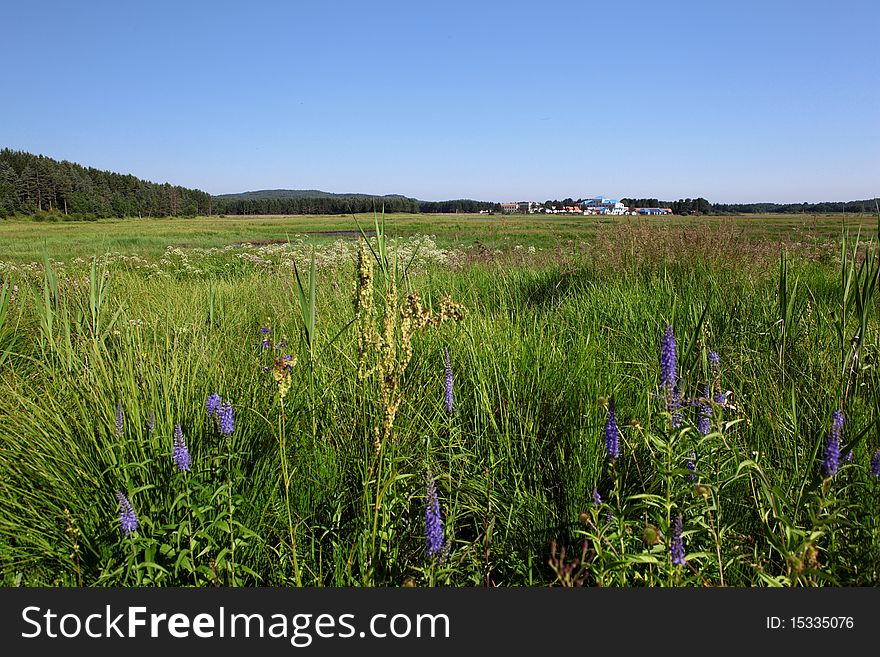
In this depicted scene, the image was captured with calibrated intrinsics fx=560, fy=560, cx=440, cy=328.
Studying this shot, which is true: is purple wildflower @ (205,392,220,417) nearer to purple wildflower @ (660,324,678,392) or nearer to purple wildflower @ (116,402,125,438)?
purple wildflower @ (116,402,125,438)

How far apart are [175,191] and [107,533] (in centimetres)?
13016

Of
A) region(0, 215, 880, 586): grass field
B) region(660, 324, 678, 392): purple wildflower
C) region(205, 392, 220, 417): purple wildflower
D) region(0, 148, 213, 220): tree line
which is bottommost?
region(0, 215, 880, 586): grass field

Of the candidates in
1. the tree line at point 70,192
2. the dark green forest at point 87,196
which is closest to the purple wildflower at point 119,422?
the dark green forest at point 87,196

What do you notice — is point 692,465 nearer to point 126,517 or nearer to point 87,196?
point 126,517

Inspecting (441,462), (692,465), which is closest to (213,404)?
(441,462)

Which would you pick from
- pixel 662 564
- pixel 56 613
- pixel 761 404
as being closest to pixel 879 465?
pixel 662 564

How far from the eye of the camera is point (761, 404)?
2715mm

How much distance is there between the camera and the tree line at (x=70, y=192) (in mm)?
89500

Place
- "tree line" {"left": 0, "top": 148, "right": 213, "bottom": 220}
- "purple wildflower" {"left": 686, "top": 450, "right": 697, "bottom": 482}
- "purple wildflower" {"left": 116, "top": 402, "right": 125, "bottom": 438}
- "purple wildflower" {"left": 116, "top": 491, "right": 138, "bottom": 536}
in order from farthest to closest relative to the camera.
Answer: "tree line" {"left": 0, "top": 148, "right": 213, "bottom": 220}, "purple wildflower" {"left": 116, "top": 402, "right": 125, "bottom": 438}, "purple wildflower" {"left": 686, "top": 450, "right": 697, "bottom": 482}, "purple wildflower" {"left": 116, "top": 491, "right": 138, "bottom": 536}

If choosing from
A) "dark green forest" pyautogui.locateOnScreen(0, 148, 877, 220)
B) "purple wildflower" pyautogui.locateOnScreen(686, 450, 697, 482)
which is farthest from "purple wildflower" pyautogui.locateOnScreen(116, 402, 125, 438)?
"dark green forest" pyautogui.locateOnScreen(0, 148, 877, 220)

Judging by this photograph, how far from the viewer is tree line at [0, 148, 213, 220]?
294ft

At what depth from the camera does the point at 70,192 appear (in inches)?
3767

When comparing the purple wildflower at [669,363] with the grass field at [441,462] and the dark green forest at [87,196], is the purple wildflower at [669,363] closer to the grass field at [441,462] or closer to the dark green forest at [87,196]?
the grass field at [441,462]

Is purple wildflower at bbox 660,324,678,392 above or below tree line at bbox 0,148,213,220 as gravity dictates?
below
